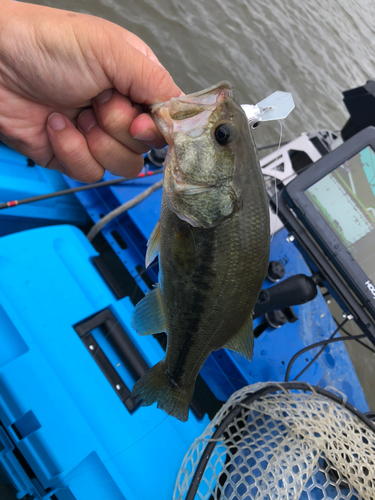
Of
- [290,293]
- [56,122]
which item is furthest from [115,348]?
[56,122]

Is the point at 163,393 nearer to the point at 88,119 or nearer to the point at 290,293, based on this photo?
the point at 290,293

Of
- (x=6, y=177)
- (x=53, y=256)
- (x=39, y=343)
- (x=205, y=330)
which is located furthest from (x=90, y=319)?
(x=6, y=177)

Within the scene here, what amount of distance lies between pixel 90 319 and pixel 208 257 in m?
1.28

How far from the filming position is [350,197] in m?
2.63

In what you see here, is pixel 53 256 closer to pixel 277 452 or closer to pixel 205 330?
pixel 205 330

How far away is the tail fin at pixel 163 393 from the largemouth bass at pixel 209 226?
0.07 ft

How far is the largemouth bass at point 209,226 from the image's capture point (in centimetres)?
143

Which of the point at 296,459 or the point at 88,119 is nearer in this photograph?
the point at 88,119

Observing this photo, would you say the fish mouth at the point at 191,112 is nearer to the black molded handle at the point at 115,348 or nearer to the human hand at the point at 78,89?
the human hand at the point at 78,89

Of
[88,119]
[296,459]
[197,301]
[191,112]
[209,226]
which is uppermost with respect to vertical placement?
Result: [88,119]

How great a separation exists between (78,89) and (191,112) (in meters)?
0.61

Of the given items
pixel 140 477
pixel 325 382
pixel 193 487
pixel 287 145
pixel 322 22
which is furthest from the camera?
pixel 322 22

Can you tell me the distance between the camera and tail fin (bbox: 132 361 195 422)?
181cm

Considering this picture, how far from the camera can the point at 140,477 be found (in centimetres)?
202
